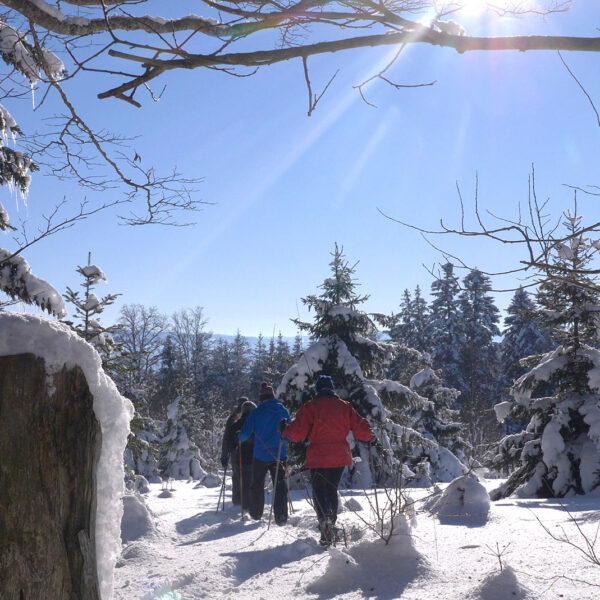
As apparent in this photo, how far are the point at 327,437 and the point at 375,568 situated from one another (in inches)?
62.0

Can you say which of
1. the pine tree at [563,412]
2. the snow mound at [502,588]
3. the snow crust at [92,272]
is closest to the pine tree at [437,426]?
the pine tree at [563,412]

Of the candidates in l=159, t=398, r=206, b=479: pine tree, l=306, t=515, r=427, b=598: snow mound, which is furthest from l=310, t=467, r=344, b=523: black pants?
l=159, t=398, r=206, b=479: pine tree

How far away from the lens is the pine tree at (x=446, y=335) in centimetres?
3266

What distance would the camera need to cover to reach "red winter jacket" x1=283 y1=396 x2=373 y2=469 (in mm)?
5289

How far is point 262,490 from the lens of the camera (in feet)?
23.4

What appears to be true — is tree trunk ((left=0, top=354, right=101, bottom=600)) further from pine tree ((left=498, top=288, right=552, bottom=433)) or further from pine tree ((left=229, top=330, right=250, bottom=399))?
pine tree ((left=229, top=330, right=250, bottom=399))

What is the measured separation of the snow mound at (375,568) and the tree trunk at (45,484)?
2.37 meters

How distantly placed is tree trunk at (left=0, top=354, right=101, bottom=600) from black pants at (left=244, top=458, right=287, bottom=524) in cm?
476

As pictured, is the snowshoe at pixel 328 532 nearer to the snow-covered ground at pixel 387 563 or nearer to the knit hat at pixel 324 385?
the snow-covered ground at pixel 387 563

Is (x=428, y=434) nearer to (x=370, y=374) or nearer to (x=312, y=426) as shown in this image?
(x=370, y=374)

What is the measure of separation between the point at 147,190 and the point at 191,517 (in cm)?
622

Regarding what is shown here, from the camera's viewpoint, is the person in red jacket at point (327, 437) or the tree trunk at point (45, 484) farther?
the person in red jacket at point (327, 437)

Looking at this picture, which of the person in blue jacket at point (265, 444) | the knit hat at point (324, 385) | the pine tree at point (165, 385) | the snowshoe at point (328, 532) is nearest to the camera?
the snowshoe at point (328, 532)

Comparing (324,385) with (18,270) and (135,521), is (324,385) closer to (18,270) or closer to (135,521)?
(135,521)
